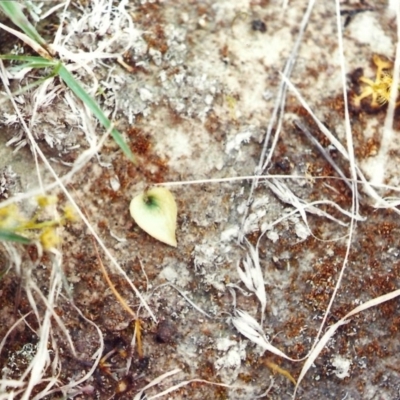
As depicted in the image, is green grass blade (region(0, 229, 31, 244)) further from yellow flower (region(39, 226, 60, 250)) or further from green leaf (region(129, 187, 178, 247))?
green leaf (region(129, 187, 178, 247))

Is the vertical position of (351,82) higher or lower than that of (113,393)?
higher

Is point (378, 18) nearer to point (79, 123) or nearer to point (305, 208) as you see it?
point (305, 208)

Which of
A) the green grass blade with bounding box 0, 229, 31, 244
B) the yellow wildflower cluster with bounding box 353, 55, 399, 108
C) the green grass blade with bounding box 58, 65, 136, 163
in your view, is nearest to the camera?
the green grass blade with bounding box 0, 229, 31, 244

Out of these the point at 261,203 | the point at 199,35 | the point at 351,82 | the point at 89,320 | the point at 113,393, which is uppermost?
the point at 199,35

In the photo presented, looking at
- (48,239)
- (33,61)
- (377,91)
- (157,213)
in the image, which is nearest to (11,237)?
(48,239)

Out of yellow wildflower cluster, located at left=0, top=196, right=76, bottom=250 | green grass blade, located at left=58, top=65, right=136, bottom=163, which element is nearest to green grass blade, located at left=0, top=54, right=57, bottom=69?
green grass blade, located at left=58, top=65, right=136, bottom=163

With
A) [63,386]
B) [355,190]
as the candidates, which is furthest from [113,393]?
[355,190]

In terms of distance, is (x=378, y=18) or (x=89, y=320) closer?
(x=89, y=320)

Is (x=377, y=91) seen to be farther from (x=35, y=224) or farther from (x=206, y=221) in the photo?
(x=35, y=224)
